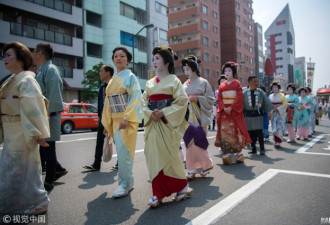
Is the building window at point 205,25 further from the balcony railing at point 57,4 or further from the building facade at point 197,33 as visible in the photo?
the balcony railing at point 57,4

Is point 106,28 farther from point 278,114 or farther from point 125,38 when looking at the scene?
point 278,114

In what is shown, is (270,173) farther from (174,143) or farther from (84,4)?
(84,4)

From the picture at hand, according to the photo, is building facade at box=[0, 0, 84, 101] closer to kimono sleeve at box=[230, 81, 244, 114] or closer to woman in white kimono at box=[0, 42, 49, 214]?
kimono sleeve at box=[230, 81, 244, 114]

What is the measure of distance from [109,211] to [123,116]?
3.96 ft

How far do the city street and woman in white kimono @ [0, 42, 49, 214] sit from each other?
1.19ft

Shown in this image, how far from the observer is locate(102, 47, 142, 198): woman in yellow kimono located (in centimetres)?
355

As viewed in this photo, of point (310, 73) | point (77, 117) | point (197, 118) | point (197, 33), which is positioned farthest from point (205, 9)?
point (197, 118)

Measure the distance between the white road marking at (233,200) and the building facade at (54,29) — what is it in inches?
736

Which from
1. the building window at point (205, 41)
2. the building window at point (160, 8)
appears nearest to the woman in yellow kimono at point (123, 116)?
the building window at point (160, 8)

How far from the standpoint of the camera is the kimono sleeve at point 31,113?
2701 mm

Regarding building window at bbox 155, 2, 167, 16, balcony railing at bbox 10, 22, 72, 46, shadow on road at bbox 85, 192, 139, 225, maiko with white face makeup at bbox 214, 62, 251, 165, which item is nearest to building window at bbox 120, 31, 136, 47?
balcony railing at bbox 10, 22, 72, 46

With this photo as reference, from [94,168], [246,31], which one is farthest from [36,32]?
[246,31]

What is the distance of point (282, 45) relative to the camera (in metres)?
89.4

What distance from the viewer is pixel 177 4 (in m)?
41.1
